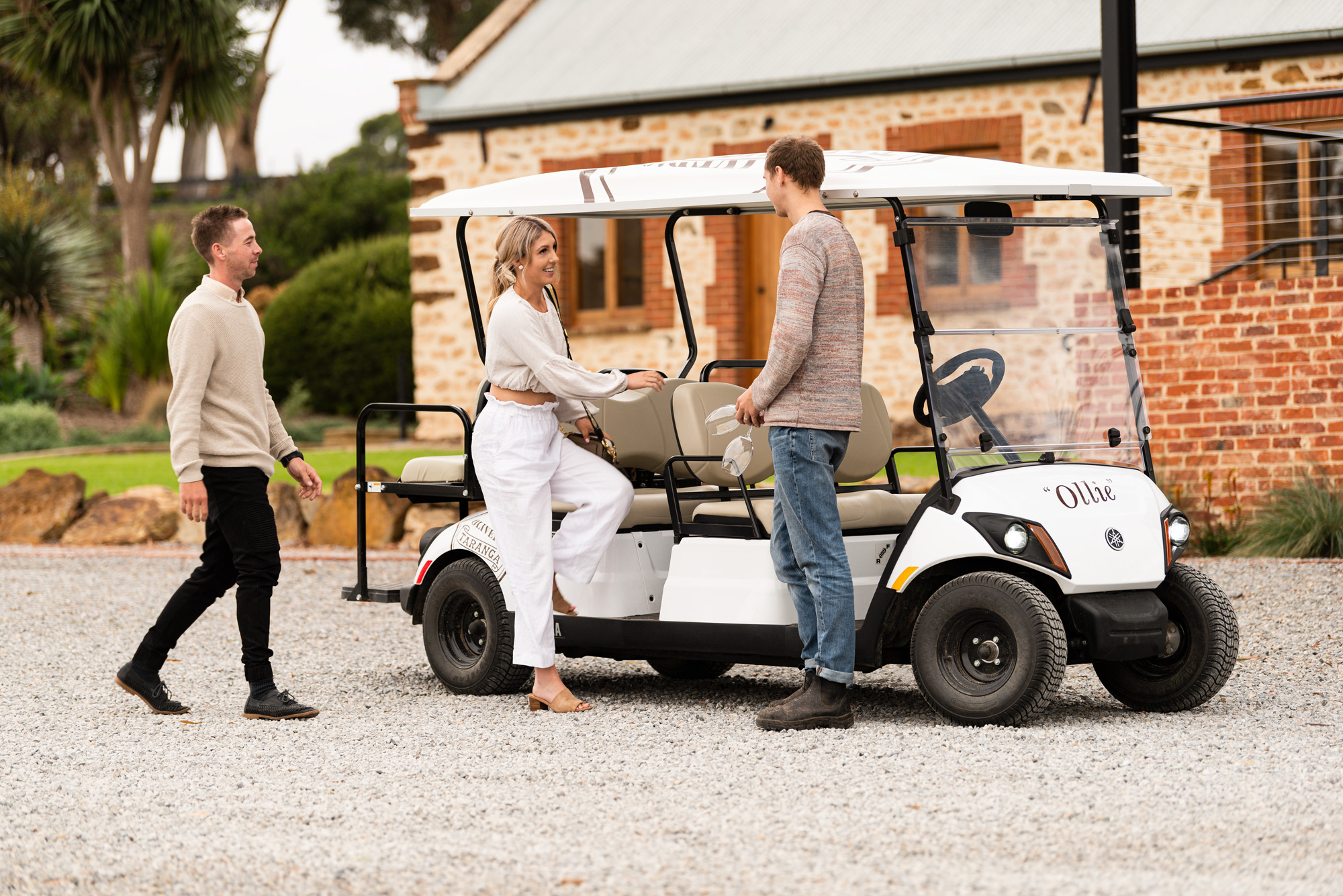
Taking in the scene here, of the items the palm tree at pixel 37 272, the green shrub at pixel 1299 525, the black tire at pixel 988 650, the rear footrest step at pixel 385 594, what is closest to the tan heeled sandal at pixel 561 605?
the rear footrest step at pixel 385 594

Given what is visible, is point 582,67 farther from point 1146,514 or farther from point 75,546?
point 1146,514

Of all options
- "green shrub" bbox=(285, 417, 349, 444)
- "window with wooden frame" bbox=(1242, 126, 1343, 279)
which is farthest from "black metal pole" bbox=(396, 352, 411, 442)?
"window with wooden frame" bbox=(1242, 126, 1343, 279)

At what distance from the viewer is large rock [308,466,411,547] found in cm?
1262

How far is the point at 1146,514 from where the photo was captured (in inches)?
232

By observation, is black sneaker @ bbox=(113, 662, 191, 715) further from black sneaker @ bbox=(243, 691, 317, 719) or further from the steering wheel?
the steering wheel

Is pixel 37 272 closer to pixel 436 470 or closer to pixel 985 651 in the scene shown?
pixel 436 470

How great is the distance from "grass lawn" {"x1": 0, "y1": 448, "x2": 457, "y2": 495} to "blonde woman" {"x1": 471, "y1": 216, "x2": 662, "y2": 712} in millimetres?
8229

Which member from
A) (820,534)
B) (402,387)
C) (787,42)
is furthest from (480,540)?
(402,387)

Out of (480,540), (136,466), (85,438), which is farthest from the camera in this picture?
(85,438)

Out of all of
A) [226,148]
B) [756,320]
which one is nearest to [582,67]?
[756,320]

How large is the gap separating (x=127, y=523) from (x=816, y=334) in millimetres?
9203

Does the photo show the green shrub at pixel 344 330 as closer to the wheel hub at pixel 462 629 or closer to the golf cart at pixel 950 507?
the wheel hub at pixel 462 629

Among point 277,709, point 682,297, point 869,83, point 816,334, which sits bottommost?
point 277,709

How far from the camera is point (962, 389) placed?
6.10 metres
